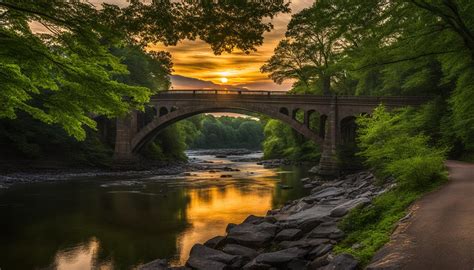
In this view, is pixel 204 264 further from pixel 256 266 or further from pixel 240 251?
pixel 256 266

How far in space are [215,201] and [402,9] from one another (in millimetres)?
17722

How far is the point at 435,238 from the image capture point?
7852 mm

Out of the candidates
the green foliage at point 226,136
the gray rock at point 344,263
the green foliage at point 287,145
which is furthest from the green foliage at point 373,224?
the green foliage at point 226,136

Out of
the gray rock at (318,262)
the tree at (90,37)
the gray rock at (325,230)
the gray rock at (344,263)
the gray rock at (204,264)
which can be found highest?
the tree at (90,37)

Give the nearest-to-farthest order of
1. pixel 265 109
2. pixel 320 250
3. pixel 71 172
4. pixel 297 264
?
1. pixel 297 264
2. pixel 320 250
3. pixel 71 172
4. pixel 265 109

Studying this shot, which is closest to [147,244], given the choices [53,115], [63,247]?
[63,247]

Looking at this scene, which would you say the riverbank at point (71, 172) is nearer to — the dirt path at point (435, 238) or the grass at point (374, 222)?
the grass at point (374, 222)

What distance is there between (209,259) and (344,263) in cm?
465

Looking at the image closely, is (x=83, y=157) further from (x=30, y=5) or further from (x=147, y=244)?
(x=30, y=5)

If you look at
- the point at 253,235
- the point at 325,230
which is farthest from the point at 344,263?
the point at 253,235

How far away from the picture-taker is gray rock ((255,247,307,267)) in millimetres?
9691

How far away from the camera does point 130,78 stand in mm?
45812

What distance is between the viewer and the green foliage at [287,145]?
51781 mm

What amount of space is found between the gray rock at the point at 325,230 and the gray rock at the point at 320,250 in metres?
0.91
